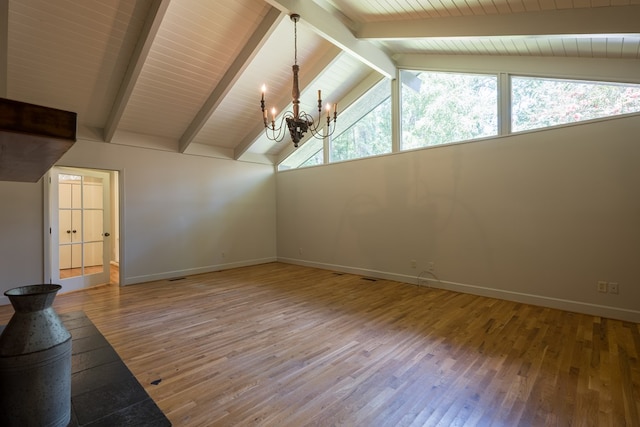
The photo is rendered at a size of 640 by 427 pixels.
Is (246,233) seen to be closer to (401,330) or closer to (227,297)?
(227,297)

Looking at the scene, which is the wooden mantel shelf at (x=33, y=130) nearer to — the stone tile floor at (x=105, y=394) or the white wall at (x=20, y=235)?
the stone tile floor at (x=105, y=394)

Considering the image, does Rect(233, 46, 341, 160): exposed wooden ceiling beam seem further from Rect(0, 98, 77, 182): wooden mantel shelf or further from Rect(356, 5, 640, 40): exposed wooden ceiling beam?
Rect(0, 98, 77, 182): wooden mantel shelf

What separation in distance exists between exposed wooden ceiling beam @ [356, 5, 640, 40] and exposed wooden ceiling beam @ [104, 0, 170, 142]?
270cm

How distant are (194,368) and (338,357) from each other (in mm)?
1199

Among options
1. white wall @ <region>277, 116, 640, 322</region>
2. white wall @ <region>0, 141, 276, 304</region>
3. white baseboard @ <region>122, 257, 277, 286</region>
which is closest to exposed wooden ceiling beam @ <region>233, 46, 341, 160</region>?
white wall @ <region>0, 141, 276, 304</region>

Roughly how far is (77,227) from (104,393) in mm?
4769

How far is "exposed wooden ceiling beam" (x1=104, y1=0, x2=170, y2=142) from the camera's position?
3.18m

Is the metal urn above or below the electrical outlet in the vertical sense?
above

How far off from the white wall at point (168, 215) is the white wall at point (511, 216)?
2160mm

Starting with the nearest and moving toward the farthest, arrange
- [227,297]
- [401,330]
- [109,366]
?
[109,366], [401,330], [227,297]

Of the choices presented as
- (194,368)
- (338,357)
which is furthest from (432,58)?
(194,368)

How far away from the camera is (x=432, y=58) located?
484 cm

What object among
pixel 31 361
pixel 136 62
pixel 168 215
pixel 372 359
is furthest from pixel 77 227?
pixel 372 359

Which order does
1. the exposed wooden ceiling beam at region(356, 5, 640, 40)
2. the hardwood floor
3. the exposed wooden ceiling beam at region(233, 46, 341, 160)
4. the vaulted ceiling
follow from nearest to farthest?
1. the hardwood floor
2. the exposed wooden ceiling beam at region(356, 5, 640, 40)
3. the vaulted ceiling
4. the exposed wooden ceiling beam at region(233, 46, 341, 160)
